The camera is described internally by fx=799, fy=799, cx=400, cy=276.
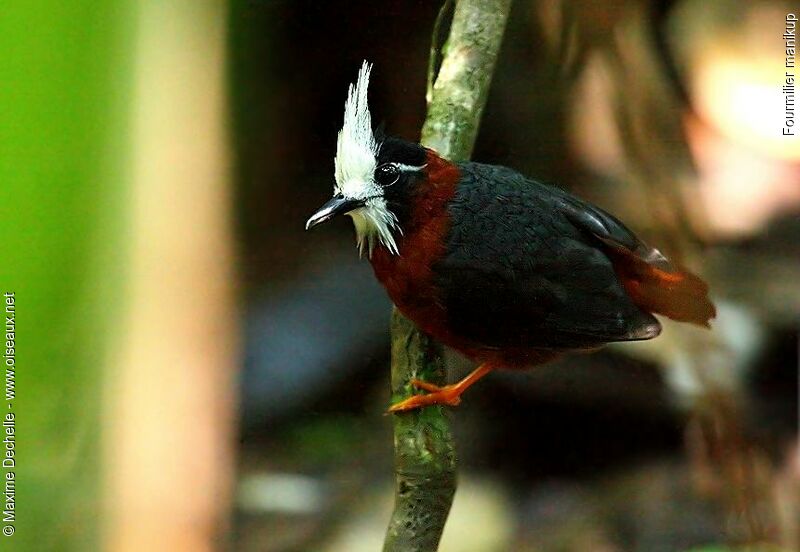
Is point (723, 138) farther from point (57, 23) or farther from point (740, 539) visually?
point (57, 23)

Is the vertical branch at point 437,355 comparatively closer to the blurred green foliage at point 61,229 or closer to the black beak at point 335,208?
the black beak at point 335,208

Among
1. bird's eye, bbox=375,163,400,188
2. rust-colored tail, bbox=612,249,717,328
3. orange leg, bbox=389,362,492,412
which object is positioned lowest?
orange leg, bbox=389,362,492,412

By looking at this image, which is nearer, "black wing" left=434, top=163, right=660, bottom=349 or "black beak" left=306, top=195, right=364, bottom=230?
"black beak" left=306, top=195, right=364, bottom=230

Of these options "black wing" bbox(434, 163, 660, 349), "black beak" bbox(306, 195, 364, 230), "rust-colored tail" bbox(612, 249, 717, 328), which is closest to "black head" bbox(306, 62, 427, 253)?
"black beak" bbox(306, 195, 364, 230)

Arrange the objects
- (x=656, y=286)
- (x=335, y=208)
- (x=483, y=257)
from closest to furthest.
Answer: (x=335, y=208) < (x=483, y=257) < (x=656, y=286)

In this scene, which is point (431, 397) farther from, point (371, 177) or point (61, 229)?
point (61, 229)

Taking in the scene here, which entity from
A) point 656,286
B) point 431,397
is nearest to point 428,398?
point 431,397

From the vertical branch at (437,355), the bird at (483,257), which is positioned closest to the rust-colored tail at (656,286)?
the bird at (483,257)

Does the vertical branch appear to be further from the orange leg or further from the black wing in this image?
the black wing
